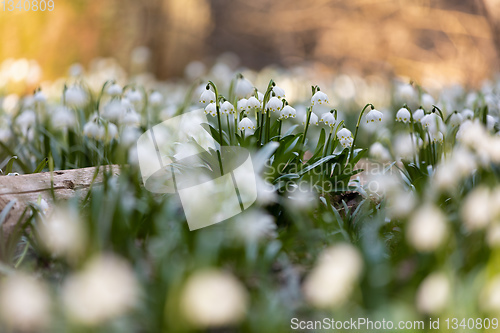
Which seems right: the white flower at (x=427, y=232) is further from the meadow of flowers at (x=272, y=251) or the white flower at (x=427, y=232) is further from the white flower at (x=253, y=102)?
the white flower at (x=253, y=102)

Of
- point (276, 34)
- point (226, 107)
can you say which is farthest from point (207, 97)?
point (276, 34)

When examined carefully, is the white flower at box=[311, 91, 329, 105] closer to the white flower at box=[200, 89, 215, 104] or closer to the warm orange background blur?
the white flower at box=[200, 89, 215, 104]

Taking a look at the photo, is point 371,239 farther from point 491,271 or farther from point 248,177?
point 248,177

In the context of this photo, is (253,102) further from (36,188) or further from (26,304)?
(26,304)

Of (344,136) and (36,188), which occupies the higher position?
(344,136)

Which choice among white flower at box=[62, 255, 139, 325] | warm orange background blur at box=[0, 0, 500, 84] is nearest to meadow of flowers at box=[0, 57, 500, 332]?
white flower at box=[62, 255, 139, 325]

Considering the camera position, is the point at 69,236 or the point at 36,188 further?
the point at 36,188
